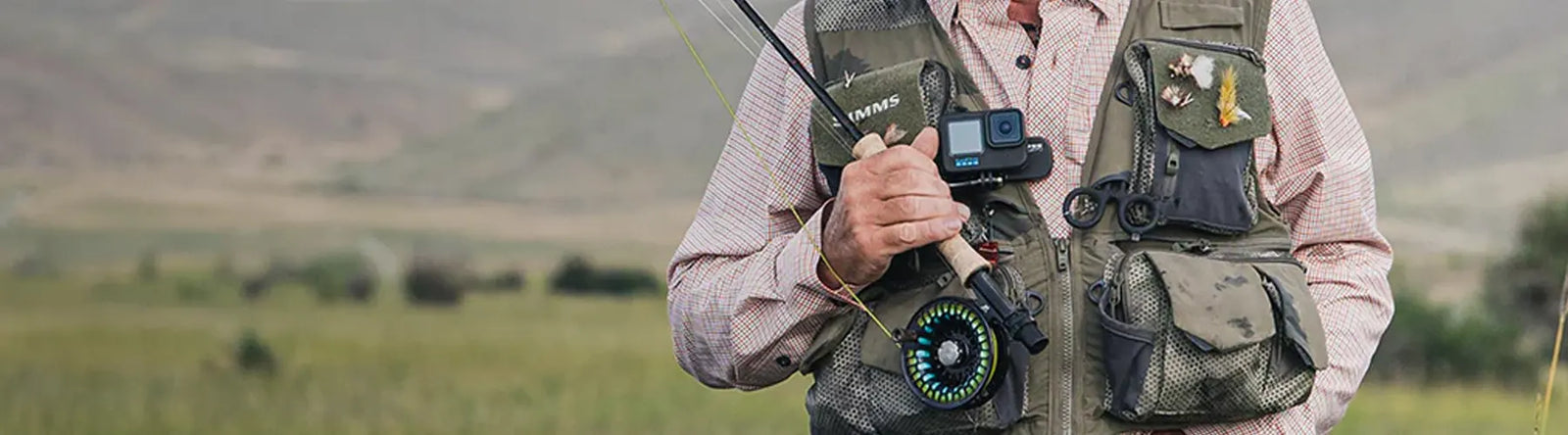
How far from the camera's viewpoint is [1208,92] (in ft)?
11.3

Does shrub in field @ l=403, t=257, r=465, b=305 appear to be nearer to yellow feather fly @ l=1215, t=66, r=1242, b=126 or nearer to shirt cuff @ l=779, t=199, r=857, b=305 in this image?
shirt cuff @ l=779, t=199, r=857, b=305

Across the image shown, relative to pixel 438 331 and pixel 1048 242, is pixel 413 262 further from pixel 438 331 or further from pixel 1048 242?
pixel 1048 242

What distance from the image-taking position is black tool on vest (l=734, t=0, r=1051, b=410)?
130 inches

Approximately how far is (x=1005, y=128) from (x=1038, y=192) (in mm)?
130

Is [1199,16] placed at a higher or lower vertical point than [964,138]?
higher

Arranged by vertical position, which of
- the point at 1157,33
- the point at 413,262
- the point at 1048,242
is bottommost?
the point at 413,262

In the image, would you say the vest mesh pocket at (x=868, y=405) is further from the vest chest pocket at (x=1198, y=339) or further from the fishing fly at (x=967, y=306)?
the vest chest pocket at (x=1198, y=339)

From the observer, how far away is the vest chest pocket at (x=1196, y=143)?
3426mm

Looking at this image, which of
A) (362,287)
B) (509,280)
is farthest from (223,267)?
(509,280)

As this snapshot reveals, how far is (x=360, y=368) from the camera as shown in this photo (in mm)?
24531

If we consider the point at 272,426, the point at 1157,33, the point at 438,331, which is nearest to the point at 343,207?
the point at 438,331

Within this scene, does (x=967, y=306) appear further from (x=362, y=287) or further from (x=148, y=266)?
(x=148, y=266)

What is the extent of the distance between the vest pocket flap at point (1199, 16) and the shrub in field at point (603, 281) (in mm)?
30778

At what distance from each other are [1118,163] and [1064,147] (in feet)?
0.30
